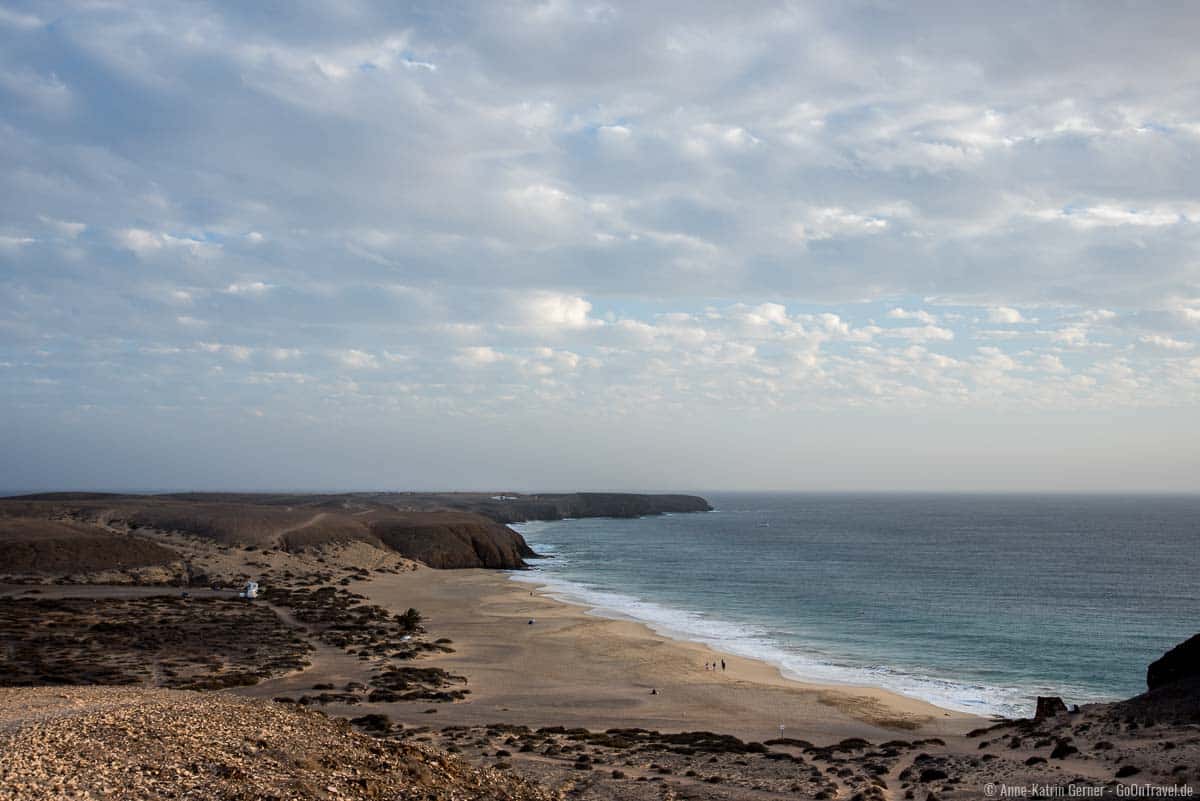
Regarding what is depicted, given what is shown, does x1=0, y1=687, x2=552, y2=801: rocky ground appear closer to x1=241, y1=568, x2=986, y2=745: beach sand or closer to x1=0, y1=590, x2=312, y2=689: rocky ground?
x1=241, y1=568, x2=986, y2=745: beach sand

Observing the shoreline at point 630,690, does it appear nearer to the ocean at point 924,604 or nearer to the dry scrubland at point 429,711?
the dry scrubland at point 429,711

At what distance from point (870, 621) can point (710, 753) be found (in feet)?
126

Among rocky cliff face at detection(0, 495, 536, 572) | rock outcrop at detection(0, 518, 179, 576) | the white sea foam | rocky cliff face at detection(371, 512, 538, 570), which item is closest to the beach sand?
the white sea foam

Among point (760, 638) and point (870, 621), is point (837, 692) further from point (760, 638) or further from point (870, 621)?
point (870, 621)

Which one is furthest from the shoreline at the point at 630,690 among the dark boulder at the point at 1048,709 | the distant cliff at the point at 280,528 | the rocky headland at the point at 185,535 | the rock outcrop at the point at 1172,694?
the distant cliff at the point at 280,528

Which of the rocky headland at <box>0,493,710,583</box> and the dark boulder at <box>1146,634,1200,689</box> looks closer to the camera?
the dark boulder at <box>1146,634,1200,689</box>

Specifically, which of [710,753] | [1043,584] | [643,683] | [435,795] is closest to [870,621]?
[643,683]

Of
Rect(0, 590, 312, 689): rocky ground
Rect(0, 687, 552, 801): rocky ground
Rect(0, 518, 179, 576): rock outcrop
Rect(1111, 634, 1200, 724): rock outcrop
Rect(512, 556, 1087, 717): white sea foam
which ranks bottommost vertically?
Rect(512, 556, 1087, 717): white sea foam

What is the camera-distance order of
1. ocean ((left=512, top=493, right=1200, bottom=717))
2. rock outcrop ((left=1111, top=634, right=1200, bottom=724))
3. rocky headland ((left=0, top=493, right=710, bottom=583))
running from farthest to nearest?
rocky headland ((left=0, top=493, right=710, bottom=583)) → ocean ((left=512, top=493, right=1200, bottom=717)) → rock outcrop ((left=1111, top=634, right=1200, bottom=724))

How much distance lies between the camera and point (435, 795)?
53.8 ft

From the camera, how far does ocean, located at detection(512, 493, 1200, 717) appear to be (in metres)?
44.9

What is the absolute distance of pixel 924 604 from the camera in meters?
69.3

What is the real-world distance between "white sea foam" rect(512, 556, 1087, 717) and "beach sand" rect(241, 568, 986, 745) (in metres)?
1.69

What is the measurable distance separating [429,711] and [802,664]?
24175mm
